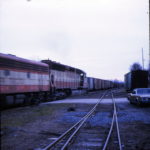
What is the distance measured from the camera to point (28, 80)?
18.3 meters

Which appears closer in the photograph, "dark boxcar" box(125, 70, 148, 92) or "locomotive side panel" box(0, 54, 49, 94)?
"locomotive side panel" box(0, 54, 49, 94)

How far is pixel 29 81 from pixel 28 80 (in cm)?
16

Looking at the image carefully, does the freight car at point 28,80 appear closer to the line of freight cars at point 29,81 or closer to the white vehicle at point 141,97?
the line of freight cars at point 29,81

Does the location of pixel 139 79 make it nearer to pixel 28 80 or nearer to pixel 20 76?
pixel 28 80

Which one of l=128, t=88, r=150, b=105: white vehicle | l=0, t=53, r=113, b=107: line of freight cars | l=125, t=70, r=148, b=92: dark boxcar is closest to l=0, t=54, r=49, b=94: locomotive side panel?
l=0, t=53, r=113, b=107: line of freight cars

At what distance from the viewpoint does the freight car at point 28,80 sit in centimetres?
1530

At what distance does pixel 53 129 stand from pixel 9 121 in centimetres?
287

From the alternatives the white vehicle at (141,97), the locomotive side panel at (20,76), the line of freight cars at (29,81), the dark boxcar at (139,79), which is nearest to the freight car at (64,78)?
the line of freight cars at (29,81)

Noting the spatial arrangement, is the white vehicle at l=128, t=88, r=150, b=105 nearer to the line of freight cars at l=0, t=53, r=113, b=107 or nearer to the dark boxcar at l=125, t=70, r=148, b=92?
the line of freight cars at l=0, t=53, r=113, b=107

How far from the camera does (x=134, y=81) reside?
32.6 metres

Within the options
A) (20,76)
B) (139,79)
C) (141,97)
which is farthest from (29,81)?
(139,79)

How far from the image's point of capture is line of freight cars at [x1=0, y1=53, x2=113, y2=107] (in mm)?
15321

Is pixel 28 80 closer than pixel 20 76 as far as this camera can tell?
No

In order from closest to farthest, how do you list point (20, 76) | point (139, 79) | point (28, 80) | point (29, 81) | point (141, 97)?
point (141, 97)
point (20, 76)
point (28, 80)
point (29, 81)
point (139, 79)
